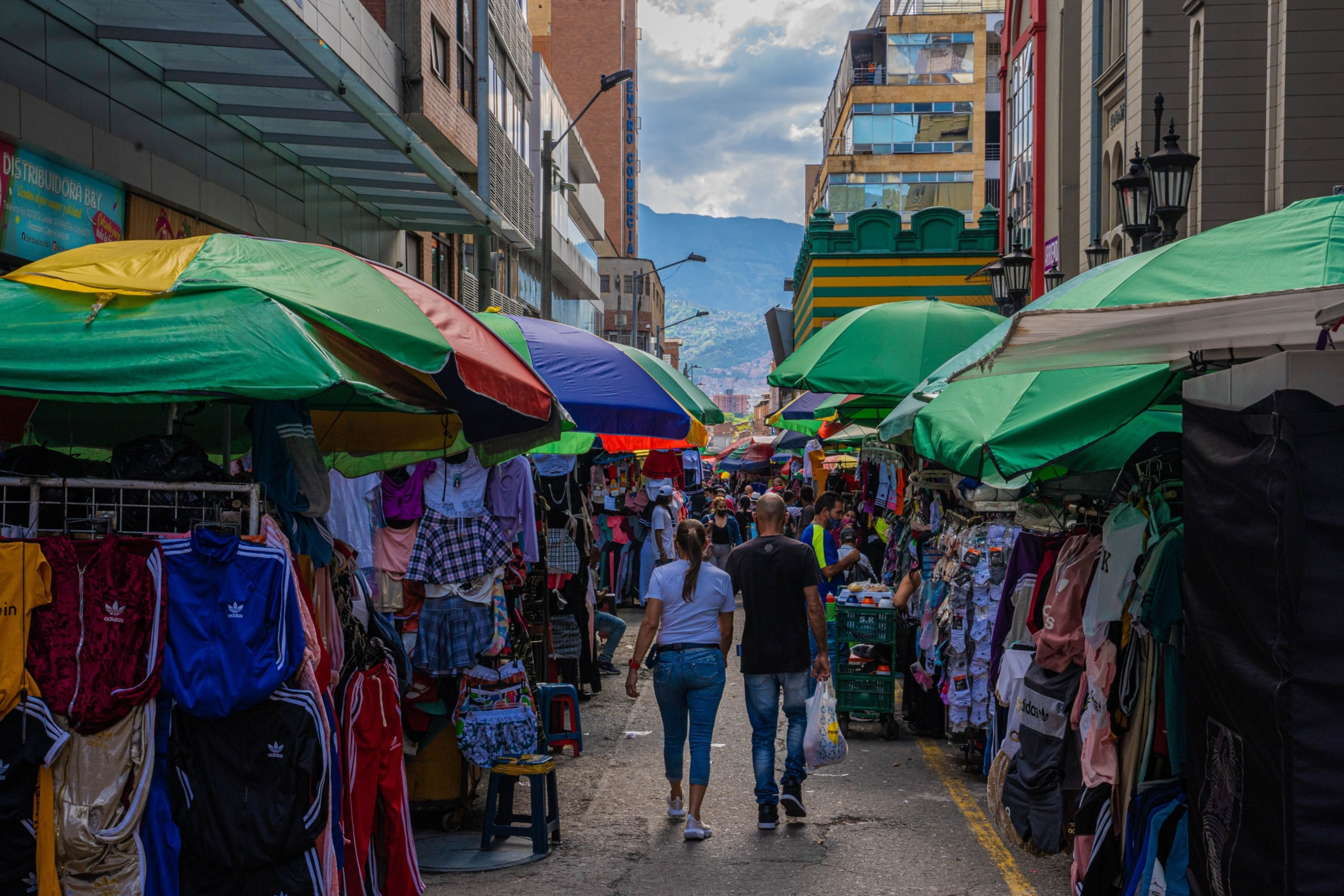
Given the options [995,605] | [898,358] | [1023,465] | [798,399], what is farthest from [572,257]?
[1023,465]

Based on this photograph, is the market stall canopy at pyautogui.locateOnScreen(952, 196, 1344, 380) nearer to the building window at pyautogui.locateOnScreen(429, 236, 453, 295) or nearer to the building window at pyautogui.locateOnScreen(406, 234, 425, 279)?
the building window at pyautogui.locateOnScreen(406, 234, 425, 279)

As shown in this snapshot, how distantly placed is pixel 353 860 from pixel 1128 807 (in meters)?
3.51

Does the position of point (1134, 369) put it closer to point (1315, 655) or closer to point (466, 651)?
point (1315, 655)

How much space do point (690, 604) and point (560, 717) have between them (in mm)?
1977

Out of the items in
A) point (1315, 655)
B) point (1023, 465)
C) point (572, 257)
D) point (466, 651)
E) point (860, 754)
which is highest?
point (572, 257)

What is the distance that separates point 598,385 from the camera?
9211mm

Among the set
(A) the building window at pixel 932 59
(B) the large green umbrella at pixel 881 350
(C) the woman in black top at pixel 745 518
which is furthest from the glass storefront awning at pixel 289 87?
(A) the building window at pixel 932 59

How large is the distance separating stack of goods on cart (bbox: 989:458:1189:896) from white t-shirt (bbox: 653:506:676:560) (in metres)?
11.2

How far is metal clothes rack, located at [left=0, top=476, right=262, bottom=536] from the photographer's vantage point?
15.5 ft

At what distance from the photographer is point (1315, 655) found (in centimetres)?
327

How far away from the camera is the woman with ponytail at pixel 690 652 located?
7.75 m

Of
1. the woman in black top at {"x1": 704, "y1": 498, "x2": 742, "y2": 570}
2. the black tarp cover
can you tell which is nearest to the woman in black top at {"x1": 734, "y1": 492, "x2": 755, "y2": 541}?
the woman in black top at {"x1": 704, "y1": 498, "x2": 742, "y2": 570}

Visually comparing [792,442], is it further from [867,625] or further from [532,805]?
[532,805]

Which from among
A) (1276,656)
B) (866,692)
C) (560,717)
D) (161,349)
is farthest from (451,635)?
(1276,656)
